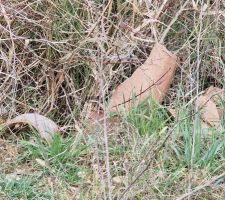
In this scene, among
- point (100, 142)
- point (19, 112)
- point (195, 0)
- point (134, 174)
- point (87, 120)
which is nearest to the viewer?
point (134, 174)

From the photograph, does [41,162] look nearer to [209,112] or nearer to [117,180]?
[117,180]

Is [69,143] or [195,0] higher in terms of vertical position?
[195,0]

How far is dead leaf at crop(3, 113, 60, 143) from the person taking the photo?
282 cm

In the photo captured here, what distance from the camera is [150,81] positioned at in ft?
10.00

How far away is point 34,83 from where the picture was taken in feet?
10.7

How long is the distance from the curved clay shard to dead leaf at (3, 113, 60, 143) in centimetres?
31

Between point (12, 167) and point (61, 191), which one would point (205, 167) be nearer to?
point (61, 191)

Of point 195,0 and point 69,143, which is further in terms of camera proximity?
point 195,0

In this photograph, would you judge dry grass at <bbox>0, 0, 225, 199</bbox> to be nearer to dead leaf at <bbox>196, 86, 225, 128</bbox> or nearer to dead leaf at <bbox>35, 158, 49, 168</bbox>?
dead leaf at <bbox>196, 86, 225, 128</bbox>

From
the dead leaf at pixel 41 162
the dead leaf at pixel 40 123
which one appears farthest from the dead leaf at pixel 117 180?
the dead leaf at pixel 40 123

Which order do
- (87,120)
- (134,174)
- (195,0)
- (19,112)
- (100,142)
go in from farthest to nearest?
(195,0), (19,112), (87,120), (100,142), (134,174)

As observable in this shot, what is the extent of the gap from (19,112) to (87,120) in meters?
0.42

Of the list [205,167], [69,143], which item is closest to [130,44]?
[69,143]

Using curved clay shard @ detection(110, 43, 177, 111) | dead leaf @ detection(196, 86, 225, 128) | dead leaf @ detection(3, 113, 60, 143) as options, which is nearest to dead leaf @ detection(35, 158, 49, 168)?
dead leaf @ detection(3, 113, 60, 143)
